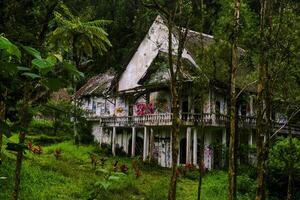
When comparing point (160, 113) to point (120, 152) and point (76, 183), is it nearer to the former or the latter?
point (120, 152)

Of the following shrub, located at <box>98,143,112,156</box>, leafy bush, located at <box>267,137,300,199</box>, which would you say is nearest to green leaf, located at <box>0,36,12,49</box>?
leafy bush, located at <box>267,137,300,199</box>

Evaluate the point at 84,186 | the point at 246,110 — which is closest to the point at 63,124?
the point at 246,110

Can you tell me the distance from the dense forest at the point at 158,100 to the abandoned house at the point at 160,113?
0.49 feet

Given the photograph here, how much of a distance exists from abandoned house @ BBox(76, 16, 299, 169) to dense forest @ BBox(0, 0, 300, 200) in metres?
0.15

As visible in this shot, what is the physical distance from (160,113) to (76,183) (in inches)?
464

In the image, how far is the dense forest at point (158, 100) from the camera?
7.89ft

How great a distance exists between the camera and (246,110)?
34.2 metres

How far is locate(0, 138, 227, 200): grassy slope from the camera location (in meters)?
18.9

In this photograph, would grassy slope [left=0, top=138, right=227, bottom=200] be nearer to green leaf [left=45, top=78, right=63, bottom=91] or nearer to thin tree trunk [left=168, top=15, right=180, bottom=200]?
thin tree trunk [left=168, top=15, right=180, bottom=200]

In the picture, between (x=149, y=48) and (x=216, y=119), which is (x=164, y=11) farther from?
(x=149, y=48)

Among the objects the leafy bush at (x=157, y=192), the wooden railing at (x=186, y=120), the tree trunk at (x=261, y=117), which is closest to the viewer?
the tree trunk at (x=261, y=117)

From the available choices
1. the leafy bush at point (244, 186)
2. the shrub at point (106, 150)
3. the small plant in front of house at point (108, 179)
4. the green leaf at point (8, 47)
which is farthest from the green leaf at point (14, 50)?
the shrub at point (106, 150)

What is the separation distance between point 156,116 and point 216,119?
4.42 metres

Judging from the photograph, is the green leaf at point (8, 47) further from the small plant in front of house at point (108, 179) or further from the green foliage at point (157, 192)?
the green foliage at point (157, 192)
